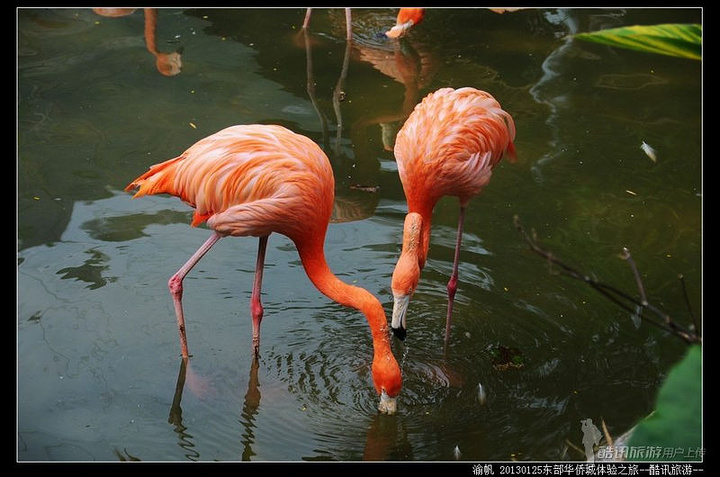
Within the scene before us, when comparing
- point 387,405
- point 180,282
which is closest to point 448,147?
point 387,405

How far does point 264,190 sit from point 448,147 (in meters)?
0.92

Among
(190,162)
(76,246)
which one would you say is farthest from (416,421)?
(76,246)

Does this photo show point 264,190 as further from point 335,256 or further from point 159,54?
point 159,54

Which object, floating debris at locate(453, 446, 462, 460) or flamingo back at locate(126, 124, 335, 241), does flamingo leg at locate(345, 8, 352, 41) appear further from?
floating debris at locate(453, 446, 462, 460)

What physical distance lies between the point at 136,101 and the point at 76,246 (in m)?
2.00

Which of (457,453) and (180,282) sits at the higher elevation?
(180,282)

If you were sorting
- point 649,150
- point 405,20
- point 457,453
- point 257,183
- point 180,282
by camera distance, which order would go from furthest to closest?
point 405,20 → point 649,150 → point 180,282 → point 257,183 → point 457,453

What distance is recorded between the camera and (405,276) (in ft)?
10.9

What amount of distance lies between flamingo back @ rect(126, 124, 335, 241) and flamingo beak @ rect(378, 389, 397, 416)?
0.77 metres

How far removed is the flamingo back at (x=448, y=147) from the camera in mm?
3932

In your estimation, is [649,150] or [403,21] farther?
[403,21]

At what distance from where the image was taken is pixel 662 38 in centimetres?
121

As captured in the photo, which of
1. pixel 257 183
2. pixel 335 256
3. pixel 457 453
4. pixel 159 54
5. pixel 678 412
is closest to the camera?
pixel 678 412

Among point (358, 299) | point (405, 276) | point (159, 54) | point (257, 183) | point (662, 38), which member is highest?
point (662, 38)
